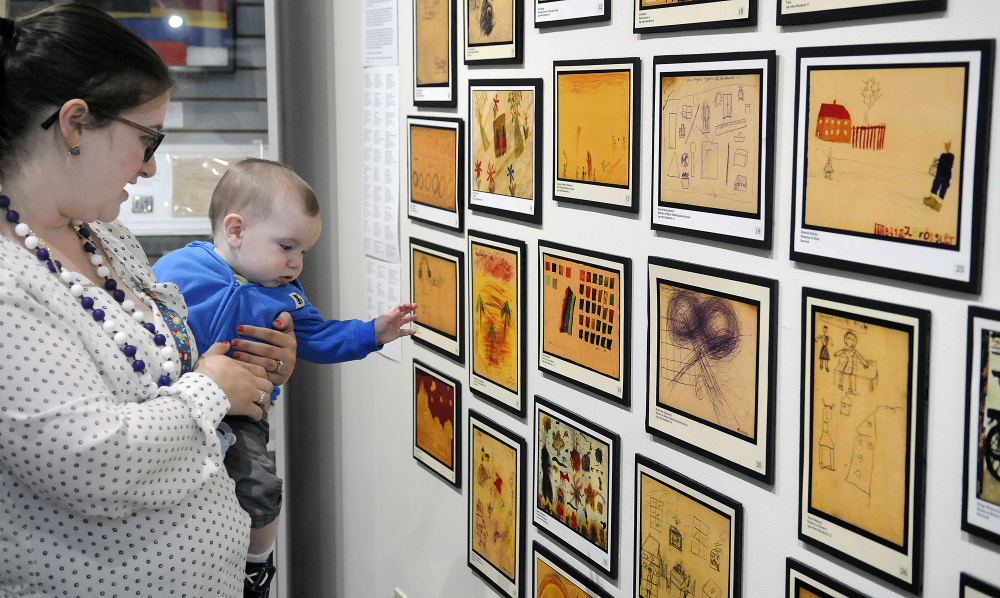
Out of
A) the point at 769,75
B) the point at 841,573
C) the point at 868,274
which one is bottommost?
the point at 841,573

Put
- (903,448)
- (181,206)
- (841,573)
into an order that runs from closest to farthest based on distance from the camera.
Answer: (903,448), (841,573), (181,206)

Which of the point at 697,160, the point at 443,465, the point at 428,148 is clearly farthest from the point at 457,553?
the point at 697,160

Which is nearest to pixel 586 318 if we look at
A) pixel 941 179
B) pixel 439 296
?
pixel 439 296

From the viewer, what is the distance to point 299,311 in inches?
83.1

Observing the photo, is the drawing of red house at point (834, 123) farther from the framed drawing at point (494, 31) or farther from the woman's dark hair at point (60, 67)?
the woman's dark hair at point (60, 67)

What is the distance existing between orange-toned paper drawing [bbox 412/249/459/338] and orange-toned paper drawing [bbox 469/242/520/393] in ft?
0.37

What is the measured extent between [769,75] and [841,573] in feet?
2.42

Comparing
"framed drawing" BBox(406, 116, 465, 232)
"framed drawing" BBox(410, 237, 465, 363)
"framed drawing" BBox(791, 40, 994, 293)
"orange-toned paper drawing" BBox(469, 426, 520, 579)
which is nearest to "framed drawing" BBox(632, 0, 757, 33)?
"framed drawing" BBox(791, 40, 994, 293)

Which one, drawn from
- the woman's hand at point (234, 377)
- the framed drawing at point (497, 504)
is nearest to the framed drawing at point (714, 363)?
the framed drawing at point (497, 504)

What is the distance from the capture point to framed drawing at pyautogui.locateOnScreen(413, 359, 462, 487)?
8.14ft

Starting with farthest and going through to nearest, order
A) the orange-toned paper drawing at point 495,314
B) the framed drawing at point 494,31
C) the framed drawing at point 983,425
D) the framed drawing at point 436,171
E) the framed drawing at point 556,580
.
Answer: the framed drawing at point 436,171 < the orange-toned paper drawing at point 495,314 < the framed drawing at point 494,31 < the framed drawing at point 556,580 < the framed drawing at point 983,425

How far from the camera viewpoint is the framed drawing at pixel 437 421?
2.48 m

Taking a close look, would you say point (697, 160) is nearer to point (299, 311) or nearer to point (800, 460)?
point (800, 460)

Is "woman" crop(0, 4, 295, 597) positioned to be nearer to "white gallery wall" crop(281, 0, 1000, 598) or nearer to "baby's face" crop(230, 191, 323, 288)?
"baby's face" crop(230, 191, 323, 288)
